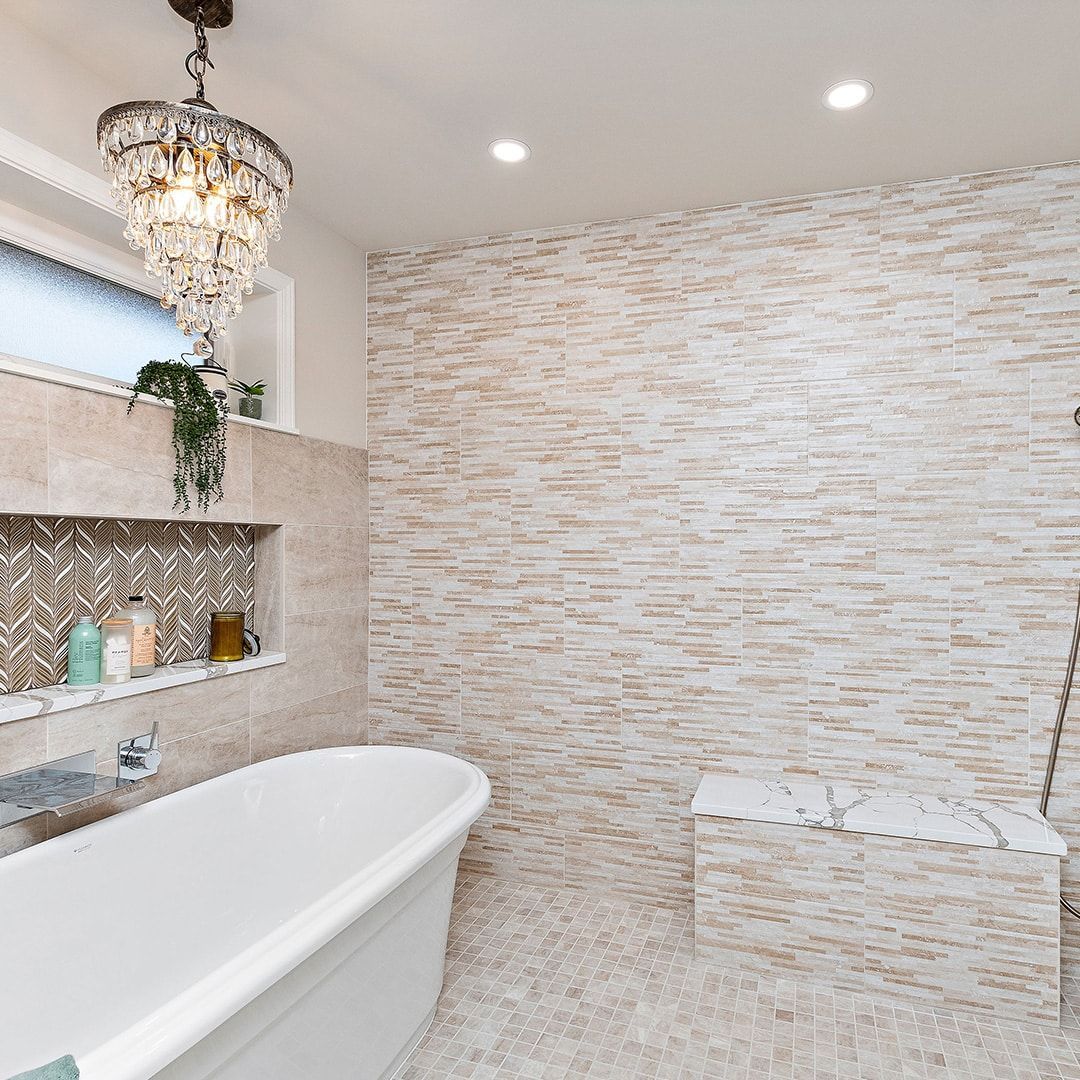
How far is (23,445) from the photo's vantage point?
6.27 ft

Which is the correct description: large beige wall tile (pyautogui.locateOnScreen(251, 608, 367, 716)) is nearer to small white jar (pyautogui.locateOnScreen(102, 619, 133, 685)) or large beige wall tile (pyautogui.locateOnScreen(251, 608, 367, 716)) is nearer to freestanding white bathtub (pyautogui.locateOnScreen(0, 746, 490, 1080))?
freestanding white bathtub (pyautogui.locateOnScreen(0, 746, 490, 1080))

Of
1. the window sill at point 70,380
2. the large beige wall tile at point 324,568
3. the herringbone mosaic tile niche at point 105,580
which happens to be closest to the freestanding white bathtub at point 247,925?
the herringbone mosaic tile niche at point 105,580

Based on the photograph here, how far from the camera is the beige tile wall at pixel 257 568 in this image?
195cm

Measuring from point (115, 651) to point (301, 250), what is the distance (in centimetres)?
166

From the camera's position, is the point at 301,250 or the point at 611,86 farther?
the point at 301,250

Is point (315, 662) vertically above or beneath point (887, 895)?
above

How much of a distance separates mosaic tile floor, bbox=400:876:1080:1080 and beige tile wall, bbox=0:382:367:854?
3.43 feet

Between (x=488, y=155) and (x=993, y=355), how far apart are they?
184 centimetres

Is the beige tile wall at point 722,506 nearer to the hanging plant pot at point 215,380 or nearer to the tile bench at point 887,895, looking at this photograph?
the tile bench at point 887,895

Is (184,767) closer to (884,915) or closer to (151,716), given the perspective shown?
(151,716)

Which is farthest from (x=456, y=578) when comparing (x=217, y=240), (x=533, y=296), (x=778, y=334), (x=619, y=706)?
(x=217, y=240)

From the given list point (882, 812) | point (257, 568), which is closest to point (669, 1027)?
point (882, 812)

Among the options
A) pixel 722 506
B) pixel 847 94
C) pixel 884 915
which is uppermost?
pixel 847 94

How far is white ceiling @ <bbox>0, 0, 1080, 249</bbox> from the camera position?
1874 mm
